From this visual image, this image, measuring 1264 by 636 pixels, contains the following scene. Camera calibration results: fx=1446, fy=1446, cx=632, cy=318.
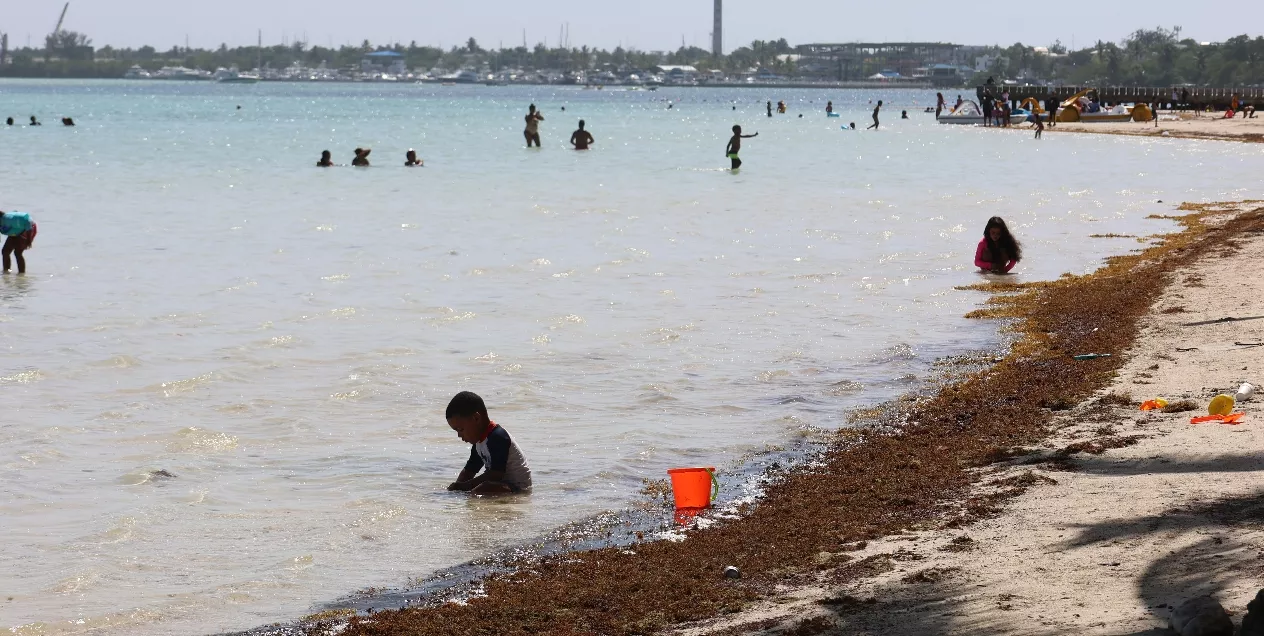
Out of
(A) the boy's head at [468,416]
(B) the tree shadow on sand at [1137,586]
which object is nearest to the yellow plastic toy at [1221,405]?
(B) the tree shadow on sand at [1137,586]

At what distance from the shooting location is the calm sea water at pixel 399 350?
303 inches

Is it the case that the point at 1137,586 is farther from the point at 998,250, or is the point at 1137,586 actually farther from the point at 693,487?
the point at 998,250

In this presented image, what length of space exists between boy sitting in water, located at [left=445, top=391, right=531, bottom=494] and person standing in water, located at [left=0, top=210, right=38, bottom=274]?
1169cm

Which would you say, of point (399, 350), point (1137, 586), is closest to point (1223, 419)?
point (1137, 586)

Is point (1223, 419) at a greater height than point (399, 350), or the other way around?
point (1223, 419)

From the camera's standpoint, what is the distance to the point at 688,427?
10477 mm

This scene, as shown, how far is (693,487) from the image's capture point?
8008mm

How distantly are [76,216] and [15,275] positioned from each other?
10.6m

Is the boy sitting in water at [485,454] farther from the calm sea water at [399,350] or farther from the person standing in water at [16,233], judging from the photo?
the person standing in water at [16,233]

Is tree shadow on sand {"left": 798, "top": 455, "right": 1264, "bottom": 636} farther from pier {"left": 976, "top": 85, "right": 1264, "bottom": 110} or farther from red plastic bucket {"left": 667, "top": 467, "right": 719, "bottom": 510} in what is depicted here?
pier {"left": 976, "top": 85, "right": 1264, "bottom": 110}

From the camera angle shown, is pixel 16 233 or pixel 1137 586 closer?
pixel 1137 586

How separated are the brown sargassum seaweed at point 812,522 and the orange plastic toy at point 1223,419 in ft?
3.00

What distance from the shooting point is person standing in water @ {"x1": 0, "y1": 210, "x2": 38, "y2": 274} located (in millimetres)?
18203

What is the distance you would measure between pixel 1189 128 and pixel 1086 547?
66135 mm
